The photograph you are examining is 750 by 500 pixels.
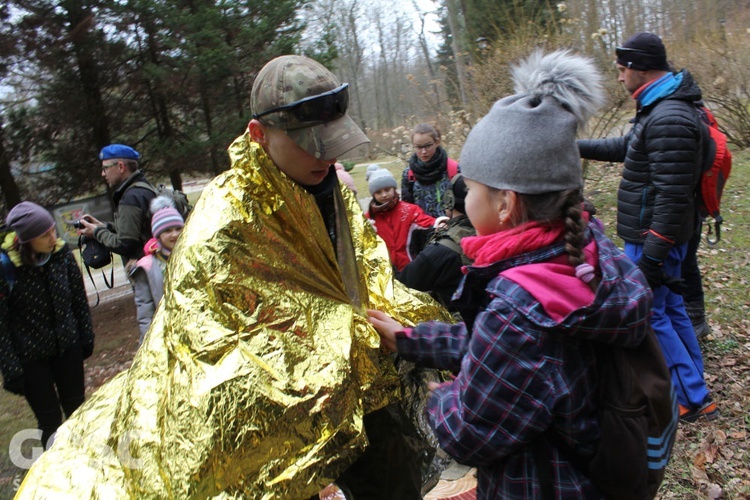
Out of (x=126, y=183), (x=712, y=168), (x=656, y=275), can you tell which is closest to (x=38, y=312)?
(x=126, y=183)

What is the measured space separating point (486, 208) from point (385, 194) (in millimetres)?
2804

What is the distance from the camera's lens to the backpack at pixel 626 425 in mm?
1380

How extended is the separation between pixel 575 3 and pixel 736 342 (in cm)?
909

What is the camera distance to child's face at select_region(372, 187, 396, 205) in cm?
426

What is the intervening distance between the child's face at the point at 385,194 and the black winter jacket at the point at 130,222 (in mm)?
1733

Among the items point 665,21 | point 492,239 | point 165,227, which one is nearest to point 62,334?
point 165,227

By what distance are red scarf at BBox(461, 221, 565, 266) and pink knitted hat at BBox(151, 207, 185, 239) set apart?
2.78m

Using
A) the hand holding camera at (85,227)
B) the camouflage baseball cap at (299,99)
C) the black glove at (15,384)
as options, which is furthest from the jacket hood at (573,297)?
the hand holding camera at (85,227)

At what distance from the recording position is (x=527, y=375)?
132 centimetres

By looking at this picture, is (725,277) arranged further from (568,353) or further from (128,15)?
(128,15)

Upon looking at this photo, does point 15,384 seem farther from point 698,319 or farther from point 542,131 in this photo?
point 698,319

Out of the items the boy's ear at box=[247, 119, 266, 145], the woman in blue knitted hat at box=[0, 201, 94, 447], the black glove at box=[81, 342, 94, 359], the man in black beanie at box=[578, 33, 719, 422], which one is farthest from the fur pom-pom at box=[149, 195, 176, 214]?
the man in black beanie at box=[578, 33, 719, 422]

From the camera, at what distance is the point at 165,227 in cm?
368

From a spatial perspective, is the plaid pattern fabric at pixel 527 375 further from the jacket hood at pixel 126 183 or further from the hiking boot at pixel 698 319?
the jacket hood at pixel 126 183
